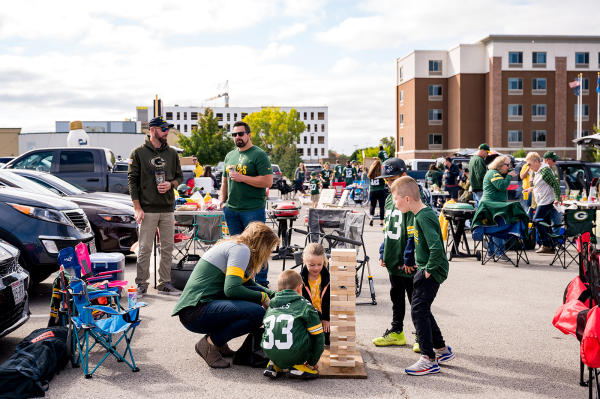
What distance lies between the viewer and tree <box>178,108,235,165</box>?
62.3 m

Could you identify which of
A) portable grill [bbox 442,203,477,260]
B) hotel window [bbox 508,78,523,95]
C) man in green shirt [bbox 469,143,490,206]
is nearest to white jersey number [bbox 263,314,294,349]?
portable grill [bbox 442,203,477,260]

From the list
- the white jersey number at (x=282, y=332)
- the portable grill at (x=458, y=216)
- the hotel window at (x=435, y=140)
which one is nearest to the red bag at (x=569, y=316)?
the white jersey number at (x=282, y=332)

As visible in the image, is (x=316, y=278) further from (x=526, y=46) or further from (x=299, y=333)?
(x=526, y=46)

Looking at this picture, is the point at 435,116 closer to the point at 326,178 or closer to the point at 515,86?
the point at 515,86

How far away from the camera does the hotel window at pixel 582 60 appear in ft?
232

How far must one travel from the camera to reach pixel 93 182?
13805 millimetres

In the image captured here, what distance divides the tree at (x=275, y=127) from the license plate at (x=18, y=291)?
10672cm

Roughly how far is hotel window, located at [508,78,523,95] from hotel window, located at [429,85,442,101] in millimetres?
8145

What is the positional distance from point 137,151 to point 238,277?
10.9 feet

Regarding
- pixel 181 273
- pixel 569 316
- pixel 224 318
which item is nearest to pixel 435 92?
pixel 181 273

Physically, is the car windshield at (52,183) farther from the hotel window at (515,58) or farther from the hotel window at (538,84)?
the hotel window at (538,84)

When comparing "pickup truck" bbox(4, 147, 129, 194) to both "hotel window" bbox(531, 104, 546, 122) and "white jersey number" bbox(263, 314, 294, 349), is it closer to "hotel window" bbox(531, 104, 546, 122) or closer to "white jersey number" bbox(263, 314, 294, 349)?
"white jersey number" bbox(263, 314, 294, 349)

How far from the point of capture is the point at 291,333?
4.88 metres

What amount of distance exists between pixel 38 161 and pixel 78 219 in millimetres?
6447
